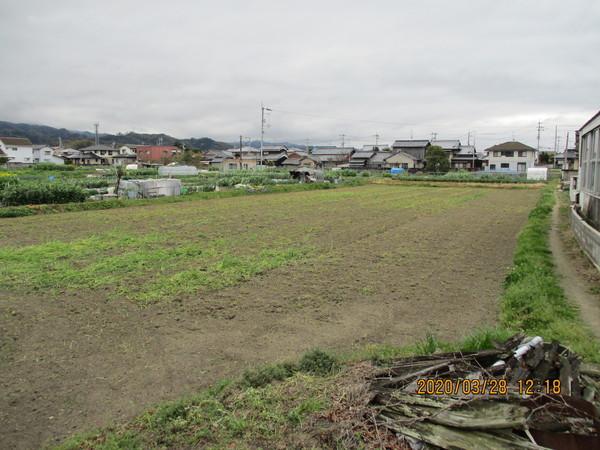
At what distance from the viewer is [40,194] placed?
19.6 meters

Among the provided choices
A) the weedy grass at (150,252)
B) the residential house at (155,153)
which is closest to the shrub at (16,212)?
the weedy grass at (150,252)

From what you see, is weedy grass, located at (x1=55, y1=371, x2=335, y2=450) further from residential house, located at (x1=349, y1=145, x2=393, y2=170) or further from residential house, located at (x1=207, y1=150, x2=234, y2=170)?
residential house, located at (x1=207, y1=150, x2=234, y2=170)

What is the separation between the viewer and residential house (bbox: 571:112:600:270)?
346 inches

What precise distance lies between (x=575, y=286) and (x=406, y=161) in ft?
190

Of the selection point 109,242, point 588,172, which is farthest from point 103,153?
point 588,172

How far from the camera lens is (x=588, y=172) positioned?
11.7 m

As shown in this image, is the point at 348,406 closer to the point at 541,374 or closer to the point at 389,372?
the point at 389,372

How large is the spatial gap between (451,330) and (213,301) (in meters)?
3.40

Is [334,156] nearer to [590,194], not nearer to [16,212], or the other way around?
[16,212]

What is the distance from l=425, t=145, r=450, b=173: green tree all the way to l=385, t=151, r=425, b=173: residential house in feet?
15.4

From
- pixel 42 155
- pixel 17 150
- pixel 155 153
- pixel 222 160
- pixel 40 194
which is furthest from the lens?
pixel 155 153

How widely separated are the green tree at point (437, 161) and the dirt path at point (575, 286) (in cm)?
4721

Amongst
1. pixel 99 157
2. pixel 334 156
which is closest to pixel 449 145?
pixel 334 156

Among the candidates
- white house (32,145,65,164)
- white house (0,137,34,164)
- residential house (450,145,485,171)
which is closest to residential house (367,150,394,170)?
residential house (450,145,485,171)
